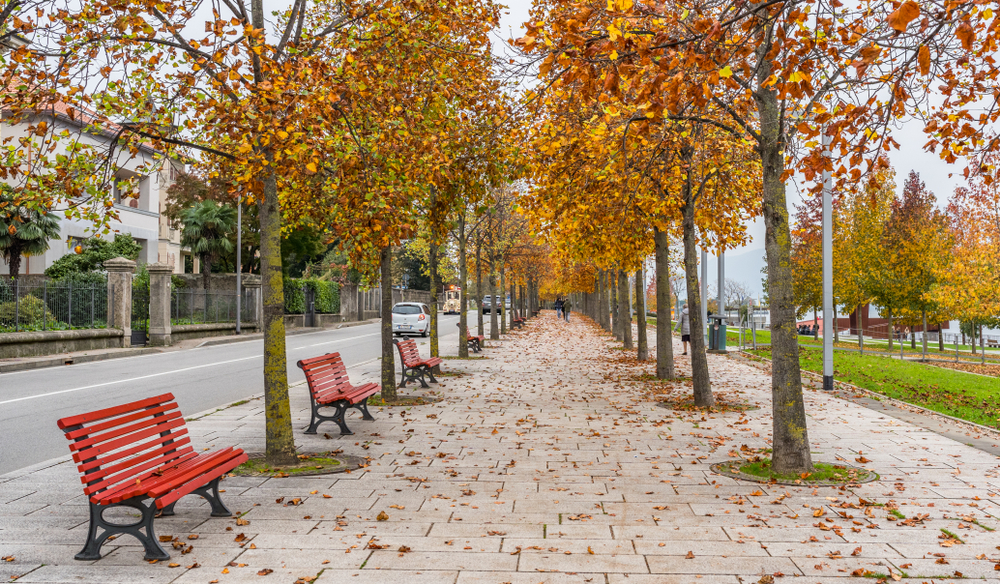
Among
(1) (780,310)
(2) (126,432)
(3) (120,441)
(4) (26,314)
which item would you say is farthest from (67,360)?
(1) (780,310)

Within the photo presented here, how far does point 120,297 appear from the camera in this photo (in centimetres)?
2486

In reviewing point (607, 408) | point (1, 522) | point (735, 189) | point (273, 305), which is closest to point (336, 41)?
point (273, 305)

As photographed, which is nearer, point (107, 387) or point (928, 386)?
point (107, 387)

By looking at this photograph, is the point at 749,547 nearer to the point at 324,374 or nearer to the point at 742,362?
the point at 324,374

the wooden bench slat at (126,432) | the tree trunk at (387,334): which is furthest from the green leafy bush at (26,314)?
the wooden bench slat at (126,432)

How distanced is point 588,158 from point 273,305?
5255 mm

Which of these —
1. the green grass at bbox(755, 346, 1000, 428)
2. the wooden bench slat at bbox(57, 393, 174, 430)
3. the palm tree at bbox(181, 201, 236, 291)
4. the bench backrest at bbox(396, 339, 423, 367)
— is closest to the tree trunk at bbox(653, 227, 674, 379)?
the green grass at bbox(755, 346, 1000, 428)

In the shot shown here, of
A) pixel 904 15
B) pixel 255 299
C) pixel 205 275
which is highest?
pixel 205 275

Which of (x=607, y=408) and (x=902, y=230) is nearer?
(x=607, y=408)

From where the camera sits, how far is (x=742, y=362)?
21812 mm

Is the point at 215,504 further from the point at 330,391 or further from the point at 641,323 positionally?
the point at 641,323

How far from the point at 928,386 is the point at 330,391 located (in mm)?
13320

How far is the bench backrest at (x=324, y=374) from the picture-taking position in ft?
29.5

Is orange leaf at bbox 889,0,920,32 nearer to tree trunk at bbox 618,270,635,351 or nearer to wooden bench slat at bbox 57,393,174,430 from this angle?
wooden bench slat at bbox 57,393,174,430
